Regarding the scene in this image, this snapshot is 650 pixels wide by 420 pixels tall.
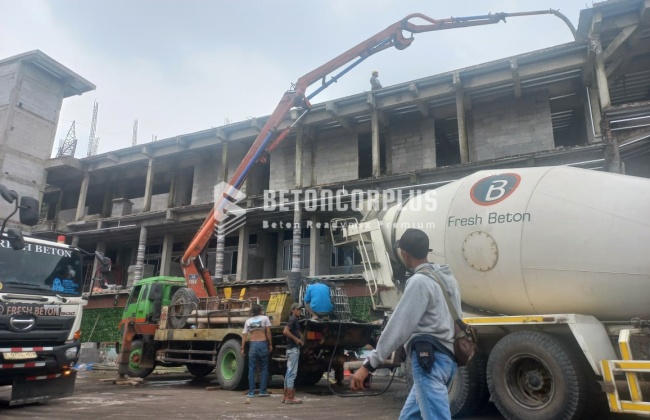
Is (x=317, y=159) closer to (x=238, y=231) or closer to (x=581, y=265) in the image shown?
(x=238, y=231)

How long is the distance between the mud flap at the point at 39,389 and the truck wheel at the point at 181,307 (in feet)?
11.8

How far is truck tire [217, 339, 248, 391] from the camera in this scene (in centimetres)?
919

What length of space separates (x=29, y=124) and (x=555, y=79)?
2635 cm

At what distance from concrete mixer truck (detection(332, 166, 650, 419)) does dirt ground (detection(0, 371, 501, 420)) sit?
3.90 ft

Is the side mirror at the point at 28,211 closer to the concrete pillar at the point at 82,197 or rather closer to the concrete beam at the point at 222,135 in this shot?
the concrete beam at the point at 222,135

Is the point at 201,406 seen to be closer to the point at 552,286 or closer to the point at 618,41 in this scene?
the point at 552,286

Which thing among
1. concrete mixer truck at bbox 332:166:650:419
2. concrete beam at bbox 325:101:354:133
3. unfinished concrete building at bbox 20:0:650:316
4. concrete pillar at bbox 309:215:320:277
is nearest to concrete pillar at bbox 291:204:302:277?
unfinished concrete building at bbox 20:0:650:316

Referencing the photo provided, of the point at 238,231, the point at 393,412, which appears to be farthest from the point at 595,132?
the point at 238,231

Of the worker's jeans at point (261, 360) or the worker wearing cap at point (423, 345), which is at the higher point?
the worker wearing cap at point (423, 345)

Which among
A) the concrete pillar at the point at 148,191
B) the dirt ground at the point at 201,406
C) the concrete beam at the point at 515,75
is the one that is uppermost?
the concrete beam at the point at 515,75

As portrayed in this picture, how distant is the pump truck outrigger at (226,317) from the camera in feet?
30.0

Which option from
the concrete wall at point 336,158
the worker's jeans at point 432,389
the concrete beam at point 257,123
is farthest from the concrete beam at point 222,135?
the worker's jeans at point 432,389

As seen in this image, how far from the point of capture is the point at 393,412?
6.79 meters

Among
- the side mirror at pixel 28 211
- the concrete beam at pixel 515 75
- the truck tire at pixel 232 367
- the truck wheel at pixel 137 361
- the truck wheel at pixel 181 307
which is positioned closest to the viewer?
the side mirror at pixel 28 211
